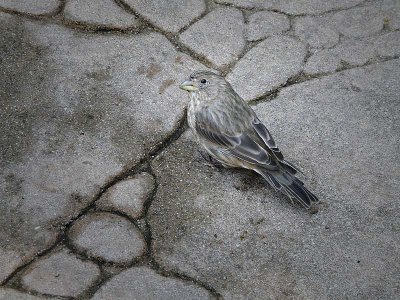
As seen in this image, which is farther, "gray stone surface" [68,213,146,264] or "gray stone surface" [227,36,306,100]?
"gray stone surface" [227,36,306,100]

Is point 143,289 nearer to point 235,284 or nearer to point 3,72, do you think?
point 235,284

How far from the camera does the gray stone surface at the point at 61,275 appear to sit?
3.68 m

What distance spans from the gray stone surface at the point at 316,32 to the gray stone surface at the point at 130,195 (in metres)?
1.85

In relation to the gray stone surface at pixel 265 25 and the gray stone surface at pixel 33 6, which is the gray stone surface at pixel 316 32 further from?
the gray stone surface at pixel 33 6

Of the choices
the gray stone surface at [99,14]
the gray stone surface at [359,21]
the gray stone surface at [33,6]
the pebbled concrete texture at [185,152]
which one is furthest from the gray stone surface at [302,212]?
the gray stone surface at [33,6]

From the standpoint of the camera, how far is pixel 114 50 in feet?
17.0

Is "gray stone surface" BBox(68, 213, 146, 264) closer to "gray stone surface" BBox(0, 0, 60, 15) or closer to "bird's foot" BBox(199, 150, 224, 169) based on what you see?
"bird's foot" BBox(199, 150, 224, 169)

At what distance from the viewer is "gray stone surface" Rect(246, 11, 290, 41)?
538cm

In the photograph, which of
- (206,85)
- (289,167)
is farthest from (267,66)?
(289,167)

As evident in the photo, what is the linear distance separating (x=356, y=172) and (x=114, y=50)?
198 cm

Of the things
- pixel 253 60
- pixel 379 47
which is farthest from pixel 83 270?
pixel 379 47

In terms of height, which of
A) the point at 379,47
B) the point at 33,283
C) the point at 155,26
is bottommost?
the point at 33,283

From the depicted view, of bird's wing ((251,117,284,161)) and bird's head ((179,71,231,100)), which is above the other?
bird's head ((179,71,231,100))

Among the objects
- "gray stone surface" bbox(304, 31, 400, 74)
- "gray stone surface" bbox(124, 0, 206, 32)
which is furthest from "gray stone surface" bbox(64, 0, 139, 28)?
"gray stone surface" bbox(304, 31, 400, 74)
